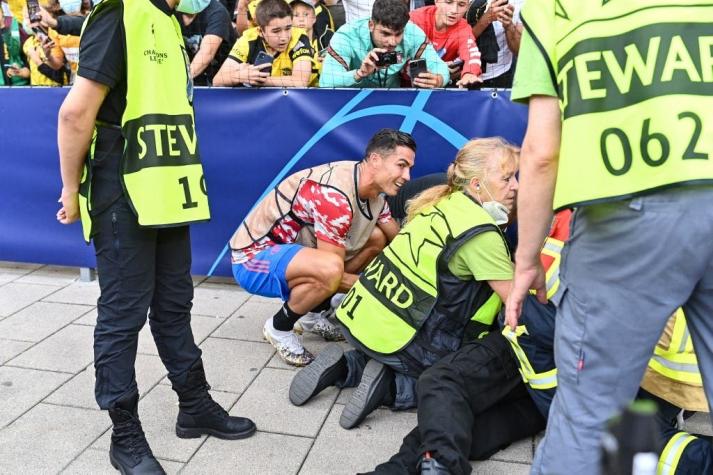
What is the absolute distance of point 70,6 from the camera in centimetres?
501

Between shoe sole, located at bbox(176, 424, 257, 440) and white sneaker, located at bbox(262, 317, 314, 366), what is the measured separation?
64 cm

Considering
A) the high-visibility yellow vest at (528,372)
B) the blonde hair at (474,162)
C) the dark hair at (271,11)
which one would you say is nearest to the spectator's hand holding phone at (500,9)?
the dark hair at (271,11)

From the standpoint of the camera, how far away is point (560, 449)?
5.49 feet

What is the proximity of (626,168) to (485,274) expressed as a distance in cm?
132

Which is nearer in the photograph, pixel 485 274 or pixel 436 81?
pixel 485 274

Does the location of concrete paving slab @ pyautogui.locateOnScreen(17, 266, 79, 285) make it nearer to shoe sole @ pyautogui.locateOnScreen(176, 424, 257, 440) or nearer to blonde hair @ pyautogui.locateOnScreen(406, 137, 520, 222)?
shoe sole @ pyautogui.locateOnScreen(176, 424, 257, 440)

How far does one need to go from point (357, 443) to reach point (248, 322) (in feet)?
4.47

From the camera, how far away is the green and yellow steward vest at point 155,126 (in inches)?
88.8

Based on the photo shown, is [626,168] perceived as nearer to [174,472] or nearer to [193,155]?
[193,155]

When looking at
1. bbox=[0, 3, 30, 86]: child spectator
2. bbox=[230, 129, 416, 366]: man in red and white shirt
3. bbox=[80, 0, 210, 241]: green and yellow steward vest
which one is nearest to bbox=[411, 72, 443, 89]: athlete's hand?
bbox=[230, 129, 416, 366]: man in red and white shirt

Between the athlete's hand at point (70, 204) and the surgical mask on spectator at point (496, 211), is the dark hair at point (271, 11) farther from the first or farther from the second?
the athlete's hand at point (70, 204)

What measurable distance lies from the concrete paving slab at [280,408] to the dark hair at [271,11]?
2.19 m

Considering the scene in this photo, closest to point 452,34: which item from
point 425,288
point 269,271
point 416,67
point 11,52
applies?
point 416,67

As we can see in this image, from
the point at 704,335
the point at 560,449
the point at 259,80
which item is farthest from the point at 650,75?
the point at 259,80
